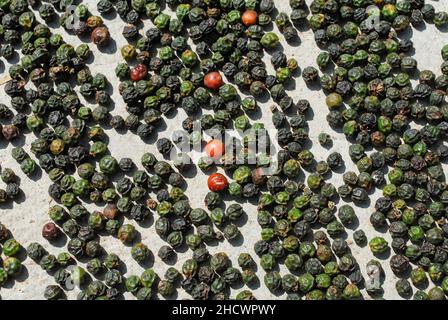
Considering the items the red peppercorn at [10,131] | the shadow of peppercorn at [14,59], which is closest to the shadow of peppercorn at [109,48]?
the shadow of peppercorn at [14,59]

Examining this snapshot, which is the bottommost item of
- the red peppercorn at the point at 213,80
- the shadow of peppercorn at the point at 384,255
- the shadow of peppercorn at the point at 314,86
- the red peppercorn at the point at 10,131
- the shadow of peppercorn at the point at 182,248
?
the shadow of peppercorn at the point at 384,255

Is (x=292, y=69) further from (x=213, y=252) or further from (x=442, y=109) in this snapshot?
(x=213, y=252)

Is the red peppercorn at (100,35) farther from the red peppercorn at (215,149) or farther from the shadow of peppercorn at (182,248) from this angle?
the shadow of peppercorn at (182,248)

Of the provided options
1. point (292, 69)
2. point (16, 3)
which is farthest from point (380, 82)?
point (16, 3)

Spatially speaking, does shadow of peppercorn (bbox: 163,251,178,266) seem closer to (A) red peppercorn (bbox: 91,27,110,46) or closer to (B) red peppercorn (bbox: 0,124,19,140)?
A: (B) red peppercorn (bbox: 0,124,19,140)

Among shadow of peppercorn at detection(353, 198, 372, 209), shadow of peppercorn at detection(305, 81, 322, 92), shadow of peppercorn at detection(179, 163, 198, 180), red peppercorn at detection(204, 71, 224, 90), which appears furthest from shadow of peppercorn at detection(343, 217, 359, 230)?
red peppercorn at detection(204, 71, 224, 90)
